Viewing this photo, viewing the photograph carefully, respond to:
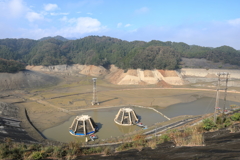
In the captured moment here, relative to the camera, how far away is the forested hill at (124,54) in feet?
221

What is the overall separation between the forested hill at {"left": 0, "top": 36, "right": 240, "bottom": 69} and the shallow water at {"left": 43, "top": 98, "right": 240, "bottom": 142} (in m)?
28.9

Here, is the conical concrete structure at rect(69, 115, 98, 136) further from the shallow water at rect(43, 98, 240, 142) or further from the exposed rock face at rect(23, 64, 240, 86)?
the exposed rock face at rect(23, 64, 240, 86)

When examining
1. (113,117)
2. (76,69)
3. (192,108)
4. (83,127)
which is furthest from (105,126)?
(76,69)

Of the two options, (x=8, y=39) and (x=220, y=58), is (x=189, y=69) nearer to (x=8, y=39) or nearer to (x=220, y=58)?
(x=220, y=58)

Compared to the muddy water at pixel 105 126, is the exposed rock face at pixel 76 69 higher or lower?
higher

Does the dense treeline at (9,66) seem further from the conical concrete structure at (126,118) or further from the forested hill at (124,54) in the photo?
the conical concrete structure at (126,118)

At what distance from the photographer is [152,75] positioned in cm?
6362

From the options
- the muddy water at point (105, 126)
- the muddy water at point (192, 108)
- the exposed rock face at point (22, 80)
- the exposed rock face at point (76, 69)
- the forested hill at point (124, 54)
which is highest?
the forested hill at point (124, 54)

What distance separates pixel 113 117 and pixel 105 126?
3.95 metres

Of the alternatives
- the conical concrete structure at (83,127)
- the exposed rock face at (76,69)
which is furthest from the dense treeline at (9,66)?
the conical concrete structure at (83,127)

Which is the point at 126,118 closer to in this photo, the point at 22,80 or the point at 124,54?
the point at 22,80

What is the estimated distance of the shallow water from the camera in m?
23.4

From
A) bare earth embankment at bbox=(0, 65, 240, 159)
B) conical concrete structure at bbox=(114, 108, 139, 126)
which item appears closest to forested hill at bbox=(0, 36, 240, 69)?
bare earth embankment at bbox=(0, 65, 240, 159)

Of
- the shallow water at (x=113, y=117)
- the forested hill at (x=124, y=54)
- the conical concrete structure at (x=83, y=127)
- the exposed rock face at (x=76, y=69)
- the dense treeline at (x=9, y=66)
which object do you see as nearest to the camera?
the conical concrete structure at (x=83, y=127)
